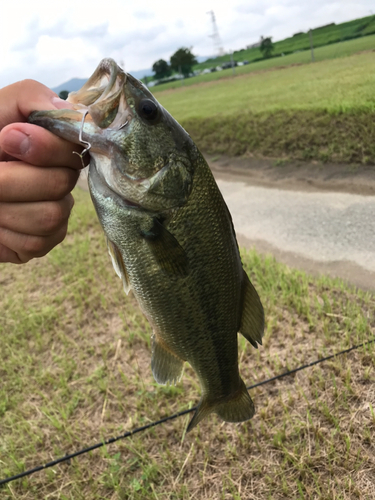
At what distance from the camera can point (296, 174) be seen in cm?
→ 616

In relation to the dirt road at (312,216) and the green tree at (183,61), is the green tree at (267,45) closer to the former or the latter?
the dirt road at (312,216)

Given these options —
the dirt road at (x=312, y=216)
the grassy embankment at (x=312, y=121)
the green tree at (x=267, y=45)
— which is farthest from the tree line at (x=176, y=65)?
the dirt road at (x=312, y=216)

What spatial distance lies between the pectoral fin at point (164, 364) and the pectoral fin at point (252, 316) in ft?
1.06

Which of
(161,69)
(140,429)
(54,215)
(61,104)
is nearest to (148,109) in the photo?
(61,104)

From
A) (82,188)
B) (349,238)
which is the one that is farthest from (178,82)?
(349,238)

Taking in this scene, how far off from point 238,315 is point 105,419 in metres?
1.57

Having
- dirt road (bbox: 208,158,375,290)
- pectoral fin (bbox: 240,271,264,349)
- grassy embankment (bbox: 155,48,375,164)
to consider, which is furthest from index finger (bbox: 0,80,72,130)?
grassy embankment (bbox: 155,48,375,164)

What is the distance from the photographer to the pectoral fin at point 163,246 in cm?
124

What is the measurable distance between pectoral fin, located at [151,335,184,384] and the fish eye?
88 cm

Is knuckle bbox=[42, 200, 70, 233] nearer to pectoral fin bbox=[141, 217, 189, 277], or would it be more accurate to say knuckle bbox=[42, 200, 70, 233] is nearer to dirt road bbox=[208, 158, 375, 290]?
pectoral fin bbox=[141, 217, 189, 277]

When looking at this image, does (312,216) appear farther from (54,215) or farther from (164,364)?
(54,215)

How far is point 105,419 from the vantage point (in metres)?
2.53

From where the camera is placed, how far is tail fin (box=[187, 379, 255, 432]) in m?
1.62

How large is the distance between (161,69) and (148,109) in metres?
37.0
